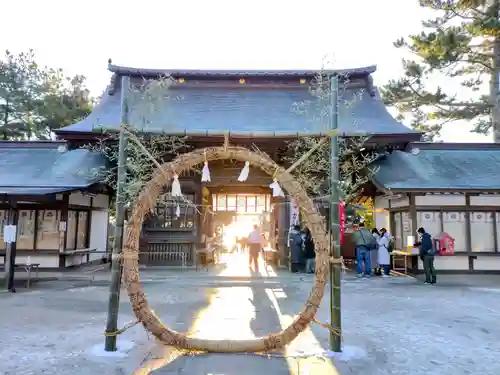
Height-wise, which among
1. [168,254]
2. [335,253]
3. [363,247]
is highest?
[335,253]

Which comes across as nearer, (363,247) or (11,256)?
(11,256)

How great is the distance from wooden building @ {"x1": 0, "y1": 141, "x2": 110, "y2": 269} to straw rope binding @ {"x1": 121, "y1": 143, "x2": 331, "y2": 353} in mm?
7027

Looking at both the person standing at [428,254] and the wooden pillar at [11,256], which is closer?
the wooden pillar at [11,256]

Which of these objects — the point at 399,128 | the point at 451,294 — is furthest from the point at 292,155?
the point at 451,294

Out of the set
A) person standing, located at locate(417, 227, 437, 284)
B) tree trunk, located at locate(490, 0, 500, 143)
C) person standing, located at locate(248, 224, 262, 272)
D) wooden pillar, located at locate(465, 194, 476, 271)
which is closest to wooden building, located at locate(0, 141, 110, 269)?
person standing, located at locate(248, 224, 262, 272)

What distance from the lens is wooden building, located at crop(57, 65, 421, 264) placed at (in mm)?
12402

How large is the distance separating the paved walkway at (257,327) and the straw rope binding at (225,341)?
0.51ft

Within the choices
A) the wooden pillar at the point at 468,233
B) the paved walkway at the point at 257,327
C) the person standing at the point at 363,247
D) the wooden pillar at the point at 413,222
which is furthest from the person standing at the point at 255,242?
the wooden pillar at the point at 468,233

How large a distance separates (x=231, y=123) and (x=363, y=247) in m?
6.35

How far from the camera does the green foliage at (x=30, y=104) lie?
24047mm

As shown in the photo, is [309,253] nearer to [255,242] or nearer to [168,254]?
[255,242]

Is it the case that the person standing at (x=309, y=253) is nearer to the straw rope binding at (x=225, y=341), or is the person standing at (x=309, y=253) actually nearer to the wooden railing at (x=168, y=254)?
the wooden railing at (x=168, y=254)

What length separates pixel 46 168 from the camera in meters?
12.9

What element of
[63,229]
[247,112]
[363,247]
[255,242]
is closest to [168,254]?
[255,242]
